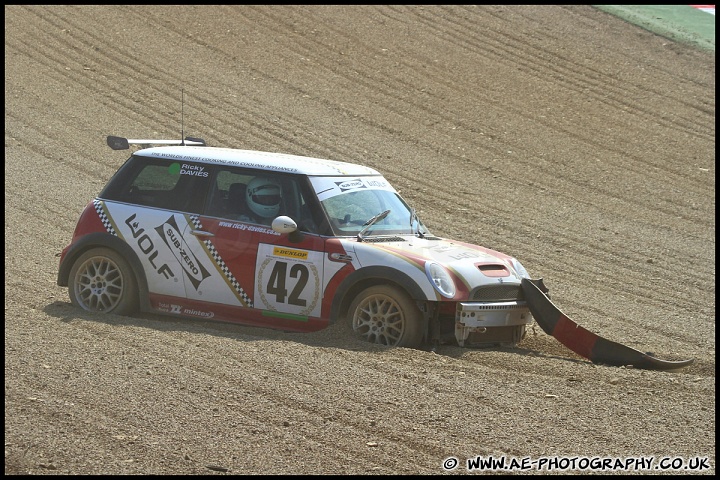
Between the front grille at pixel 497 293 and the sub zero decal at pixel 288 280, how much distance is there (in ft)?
4.49

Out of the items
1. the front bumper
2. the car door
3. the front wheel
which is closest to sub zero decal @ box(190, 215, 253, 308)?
the car door

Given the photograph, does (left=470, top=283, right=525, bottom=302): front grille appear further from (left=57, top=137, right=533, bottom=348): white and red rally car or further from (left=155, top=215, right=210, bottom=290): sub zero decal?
(left=155, top=215, right=210, bottom=290): sub zero decal

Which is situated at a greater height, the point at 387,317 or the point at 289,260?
the point at 289,260

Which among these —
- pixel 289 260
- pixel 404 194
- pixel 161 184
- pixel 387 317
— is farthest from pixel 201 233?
pixel 404 194

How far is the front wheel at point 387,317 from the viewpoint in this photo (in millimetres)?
9273

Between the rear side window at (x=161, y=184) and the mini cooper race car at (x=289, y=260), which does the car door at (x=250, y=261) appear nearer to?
the mini cooper race car at (x=289, y=260)

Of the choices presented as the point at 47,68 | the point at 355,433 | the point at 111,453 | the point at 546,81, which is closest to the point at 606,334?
the point at 355,433

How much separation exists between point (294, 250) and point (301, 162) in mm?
947

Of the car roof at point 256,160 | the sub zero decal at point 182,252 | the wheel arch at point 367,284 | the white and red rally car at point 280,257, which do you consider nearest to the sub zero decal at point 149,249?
the white and red rally car at point 280,257

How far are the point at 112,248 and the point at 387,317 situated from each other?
2.77 meters

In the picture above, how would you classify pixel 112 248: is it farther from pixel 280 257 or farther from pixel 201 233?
pixel 280 257

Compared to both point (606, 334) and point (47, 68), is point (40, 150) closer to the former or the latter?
point (47, 68)

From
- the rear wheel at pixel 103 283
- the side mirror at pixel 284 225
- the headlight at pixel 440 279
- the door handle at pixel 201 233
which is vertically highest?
the side mirror at pixel 284 225

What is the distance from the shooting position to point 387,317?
9.40 m
